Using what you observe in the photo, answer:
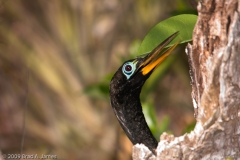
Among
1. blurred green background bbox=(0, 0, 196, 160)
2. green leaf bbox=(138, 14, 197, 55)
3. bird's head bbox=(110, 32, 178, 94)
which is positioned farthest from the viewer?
blurred green background bbox=(0, 0, 196, 160)

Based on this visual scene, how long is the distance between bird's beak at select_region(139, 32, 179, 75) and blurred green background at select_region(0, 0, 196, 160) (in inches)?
105

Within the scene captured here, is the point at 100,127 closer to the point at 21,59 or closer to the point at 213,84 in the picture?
the point at 21,59

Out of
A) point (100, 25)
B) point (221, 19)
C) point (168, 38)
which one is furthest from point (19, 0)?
point (221, 19)

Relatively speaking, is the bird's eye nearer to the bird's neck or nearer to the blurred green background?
the bird's neck

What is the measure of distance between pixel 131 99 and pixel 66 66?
117 inches

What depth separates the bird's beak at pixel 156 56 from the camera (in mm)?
1671

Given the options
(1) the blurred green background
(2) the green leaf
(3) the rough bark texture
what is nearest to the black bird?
(2) the green leaf

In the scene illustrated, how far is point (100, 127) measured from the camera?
4801 millimetres

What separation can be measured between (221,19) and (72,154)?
3.51 m

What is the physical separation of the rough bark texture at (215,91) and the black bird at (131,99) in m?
0.51

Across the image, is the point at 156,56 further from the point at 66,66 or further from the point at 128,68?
the point at 66,66

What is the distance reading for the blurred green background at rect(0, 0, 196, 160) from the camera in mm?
4793

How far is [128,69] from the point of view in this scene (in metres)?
2.05

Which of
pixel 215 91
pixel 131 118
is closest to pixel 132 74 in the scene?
pixel 131 118
